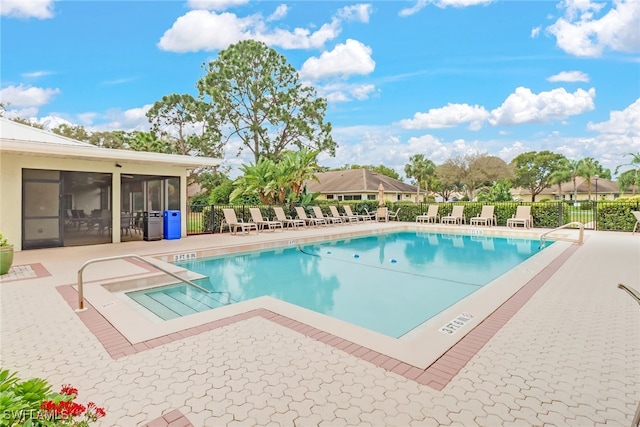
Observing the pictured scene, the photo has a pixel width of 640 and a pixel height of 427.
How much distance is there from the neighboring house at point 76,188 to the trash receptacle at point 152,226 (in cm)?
50

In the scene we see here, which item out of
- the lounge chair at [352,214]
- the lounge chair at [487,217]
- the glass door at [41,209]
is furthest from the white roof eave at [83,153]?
the lounge chair at [487,217]

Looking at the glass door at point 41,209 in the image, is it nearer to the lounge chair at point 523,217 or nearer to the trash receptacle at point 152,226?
the trash receptacle at point 152,226

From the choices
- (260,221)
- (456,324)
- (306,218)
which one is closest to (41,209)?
(260,221)

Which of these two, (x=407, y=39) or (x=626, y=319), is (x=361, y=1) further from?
(x=626, y=319)

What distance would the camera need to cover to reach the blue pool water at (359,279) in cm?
602

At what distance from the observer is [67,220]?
11.6 meters

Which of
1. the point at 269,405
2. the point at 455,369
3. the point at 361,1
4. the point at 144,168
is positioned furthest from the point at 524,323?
the point at 361,1

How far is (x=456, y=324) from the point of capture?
14.5 ft

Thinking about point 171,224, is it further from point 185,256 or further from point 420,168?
point 420,168

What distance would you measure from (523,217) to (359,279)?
12.3m

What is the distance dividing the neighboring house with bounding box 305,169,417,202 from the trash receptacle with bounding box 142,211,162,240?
77.8 ft

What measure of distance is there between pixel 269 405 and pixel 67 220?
11958 mm

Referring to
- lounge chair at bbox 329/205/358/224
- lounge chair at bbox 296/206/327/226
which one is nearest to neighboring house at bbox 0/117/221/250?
lounge chair at bbox 296/206/327/226

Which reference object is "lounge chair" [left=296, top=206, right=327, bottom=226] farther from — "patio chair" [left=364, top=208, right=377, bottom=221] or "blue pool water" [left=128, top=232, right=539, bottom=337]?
"blue pool water" [left=128, top=232, right=539, bottom=337]
